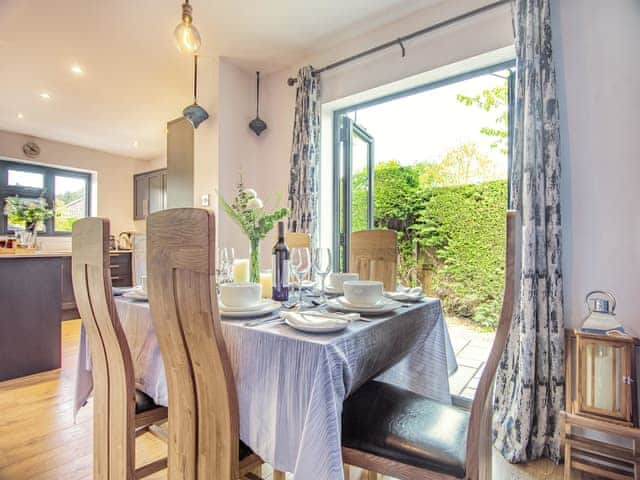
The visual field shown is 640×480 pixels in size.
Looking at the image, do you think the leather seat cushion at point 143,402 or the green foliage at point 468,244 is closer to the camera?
the leather seat cushion at point 143,402

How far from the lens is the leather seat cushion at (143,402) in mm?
1271

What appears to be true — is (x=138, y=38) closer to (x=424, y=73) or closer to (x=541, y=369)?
(x=424, y=73)

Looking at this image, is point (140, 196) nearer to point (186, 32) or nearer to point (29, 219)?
point (29, 219)

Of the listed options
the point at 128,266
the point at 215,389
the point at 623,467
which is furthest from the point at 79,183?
the point at 623,467

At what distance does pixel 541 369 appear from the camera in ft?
5.92

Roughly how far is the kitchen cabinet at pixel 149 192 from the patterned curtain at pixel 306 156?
332 cm

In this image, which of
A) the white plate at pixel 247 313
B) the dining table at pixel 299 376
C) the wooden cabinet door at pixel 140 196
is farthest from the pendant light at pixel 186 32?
the wooden cabinet door at pixel 140 196

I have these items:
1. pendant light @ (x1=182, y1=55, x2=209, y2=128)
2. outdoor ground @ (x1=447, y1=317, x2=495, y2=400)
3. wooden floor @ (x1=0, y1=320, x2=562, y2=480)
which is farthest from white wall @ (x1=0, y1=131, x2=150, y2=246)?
outdoor ground @ (x1=447, y1=317, x2=495, y2=400)

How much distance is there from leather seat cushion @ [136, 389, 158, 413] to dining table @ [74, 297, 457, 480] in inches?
0.8

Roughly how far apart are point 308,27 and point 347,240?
1691mm

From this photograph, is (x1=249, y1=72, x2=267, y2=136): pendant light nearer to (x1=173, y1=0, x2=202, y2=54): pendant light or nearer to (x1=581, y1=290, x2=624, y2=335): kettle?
(x1=173, y1=0, x2=202, y2=54): pendant light

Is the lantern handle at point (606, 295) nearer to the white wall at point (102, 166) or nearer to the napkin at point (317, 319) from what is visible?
the napkin at point (317, 319)

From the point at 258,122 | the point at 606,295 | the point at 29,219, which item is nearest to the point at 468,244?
the point at 606,295

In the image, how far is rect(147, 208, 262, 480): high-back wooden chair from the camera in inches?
36.1
